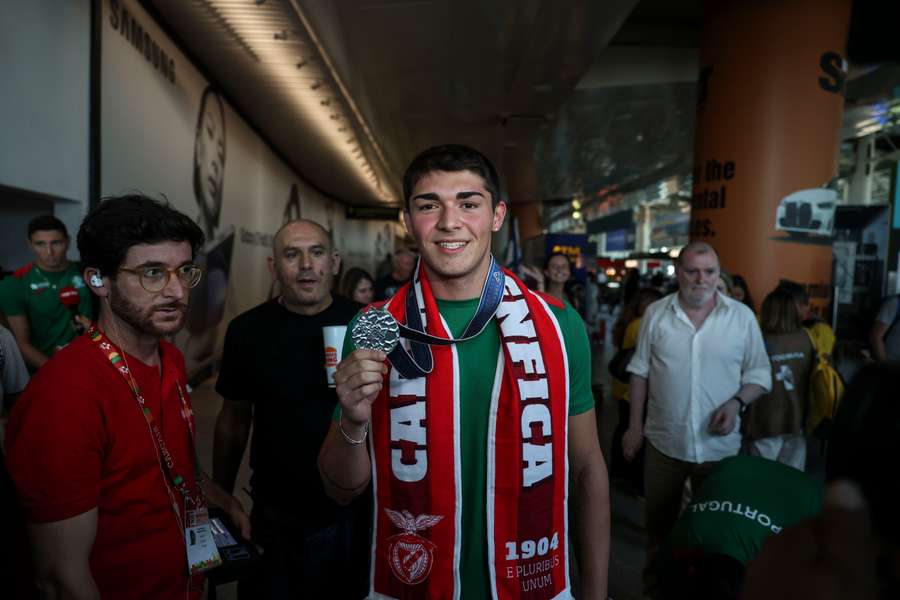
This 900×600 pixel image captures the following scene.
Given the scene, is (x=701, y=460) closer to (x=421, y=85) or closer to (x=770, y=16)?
(x=770, y=16)

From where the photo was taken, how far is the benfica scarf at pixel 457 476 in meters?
1.42

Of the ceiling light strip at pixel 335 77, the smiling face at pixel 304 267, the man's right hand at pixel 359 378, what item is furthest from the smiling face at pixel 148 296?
the ceiling light strip at pixel 335 77

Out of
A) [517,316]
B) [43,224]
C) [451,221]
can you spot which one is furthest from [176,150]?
[517,316]

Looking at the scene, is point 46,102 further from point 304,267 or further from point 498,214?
point 498,214

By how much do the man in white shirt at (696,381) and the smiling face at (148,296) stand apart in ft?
7.90

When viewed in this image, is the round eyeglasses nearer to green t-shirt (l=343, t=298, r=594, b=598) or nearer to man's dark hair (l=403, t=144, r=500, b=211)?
green t-shirt (l=343, t=298, r=594, b=598)

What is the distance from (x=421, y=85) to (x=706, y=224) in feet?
16.4

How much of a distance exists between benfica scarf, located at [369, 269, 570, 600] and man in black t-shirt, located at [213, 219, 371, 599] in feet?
1.60

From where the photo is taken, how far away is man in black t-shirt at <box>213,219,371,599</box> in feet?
6.70

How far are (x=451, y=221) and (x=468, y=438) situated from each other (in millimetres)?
→ 583

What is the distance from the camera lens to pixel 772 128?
20.1ft

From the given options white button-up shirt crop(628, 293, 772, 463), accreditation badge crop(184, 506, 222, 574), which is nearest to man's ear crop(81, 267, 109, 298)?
accreditation badge crop(184, 506, 222, 574)

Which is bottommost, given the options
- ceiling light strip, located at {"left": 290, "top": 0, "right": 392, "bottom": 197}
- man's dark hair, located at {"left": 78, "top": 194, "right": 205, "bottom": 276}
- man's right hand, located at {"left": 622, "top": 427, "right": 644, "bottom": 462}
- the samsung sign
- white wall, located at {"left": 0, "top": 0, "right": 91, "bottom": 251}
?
man's right hand, located at {"left": 622, "top": 427, "right": 644, "bottom": 462}

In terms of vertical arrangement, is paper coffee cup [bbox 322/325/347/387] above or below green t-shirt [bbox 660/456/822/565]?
above
